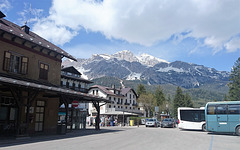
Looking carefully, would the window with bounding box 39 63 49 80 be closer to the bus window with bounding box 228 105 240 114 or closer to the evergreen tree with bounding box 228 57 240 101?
the bus window with bounding box 228 105 240 114

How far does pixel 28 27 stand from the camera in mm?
21109

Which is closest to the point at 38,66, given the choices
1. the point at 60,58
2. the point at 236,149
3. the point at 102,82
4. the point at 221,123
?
the point at 60,58

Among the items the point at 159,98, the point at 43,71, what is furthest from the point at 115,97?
the point at 43,71

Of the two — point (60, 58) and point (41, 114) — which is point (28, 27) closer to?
point (60, 58)

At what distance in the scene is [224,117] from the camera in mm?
19344

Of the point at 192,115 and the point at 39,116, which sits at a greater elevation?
the point at 39,116

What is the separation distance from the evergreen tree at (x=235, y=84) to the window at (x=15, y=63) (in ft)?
158

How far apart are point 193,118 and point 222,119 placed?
5.88 meters

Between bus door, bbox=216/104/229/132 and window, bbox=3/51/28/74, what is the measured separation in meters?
18.0

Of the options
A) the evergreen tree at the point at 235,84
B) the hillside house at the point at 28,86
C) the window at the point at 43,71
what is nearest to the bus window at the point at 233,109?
the hillside house at the point at 28,86

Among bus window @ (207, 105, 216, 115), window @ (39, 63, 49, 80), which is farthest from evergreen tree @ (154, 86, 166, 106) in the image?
window @ (39, 63, 49, 80)

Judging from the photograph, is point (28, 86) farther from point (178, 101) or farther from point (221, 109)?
point (178, 101)

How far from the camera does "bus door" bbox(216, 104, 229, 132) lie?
1916cm

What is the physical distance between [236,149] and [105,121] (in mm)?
29243
